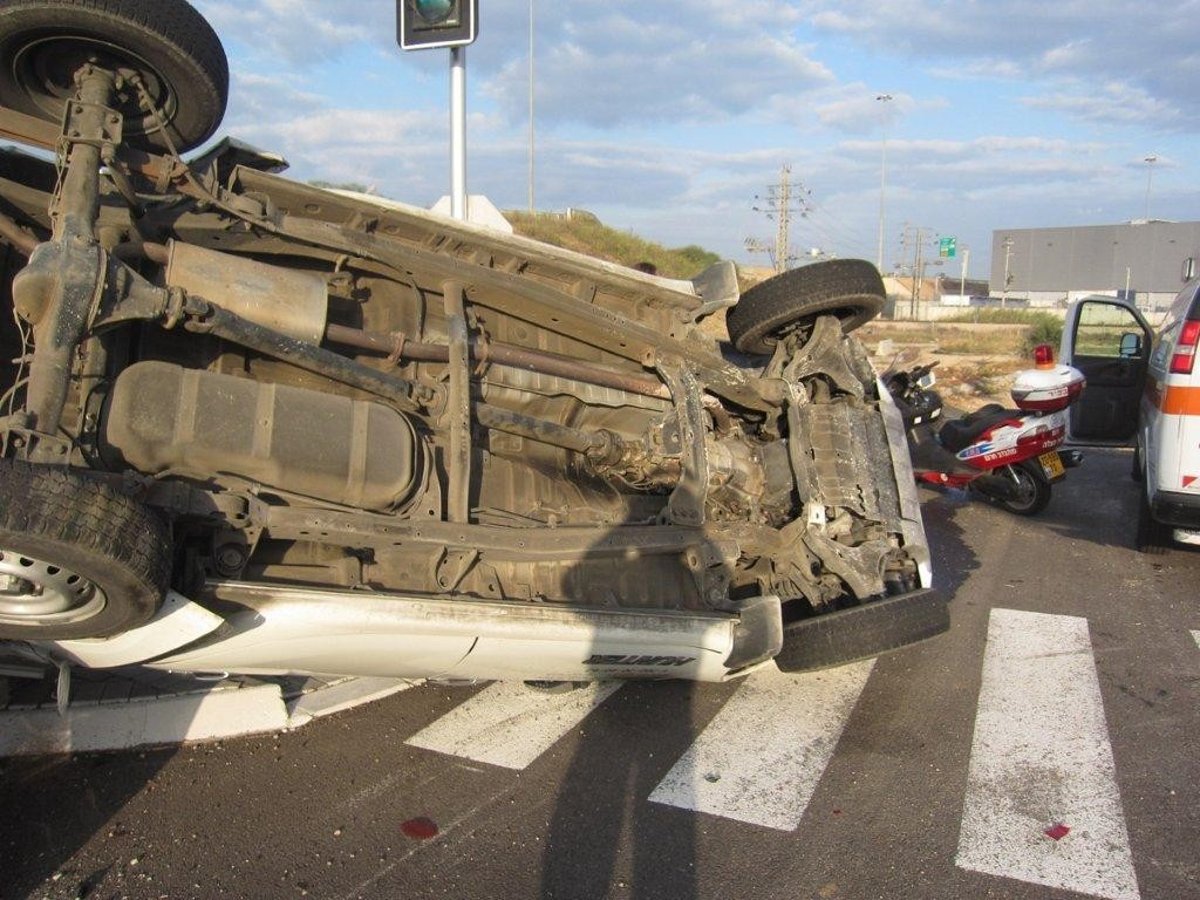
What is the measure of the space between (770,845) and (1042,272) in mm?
69903

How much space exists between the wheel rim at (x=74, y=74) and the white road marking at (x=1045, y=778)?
12.3 ft

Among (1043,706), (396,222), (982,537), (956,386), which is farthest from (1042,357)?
(956,386)

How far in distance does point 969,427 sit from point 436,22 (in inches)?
210

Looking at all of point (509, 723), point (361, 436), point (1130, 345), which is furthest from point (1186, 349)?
point (361, 436)

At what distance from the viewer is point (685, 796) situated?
347 centimetres

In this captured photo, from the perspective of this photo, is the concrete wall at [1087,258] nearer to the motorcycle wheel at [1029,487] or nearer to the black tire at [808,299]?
the motorcycle wheel at [1029,487]

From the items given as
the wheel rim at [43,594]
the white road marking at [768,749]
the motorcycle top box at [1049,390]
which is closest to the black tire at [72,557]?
the wheel rim at [43,594]

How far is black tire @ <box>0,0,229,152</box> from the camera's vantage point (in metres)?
3.03

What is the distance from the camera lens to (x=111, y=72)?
325 cm

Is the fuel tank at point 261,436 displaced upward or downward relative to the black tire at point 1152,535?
upward

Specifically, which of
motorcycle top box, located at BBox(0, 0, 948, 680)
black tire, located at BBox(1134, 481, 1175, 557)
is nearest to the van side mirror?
black tire, located at BBox(1134, 481, 1175, 557)

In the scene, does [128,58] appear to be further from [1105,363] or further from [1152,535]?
[1105,363]

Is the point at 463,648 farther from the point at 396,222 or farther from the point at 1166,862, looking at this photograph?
the point at 1166,862

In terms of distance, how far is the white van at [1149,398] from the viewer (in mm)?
5660
